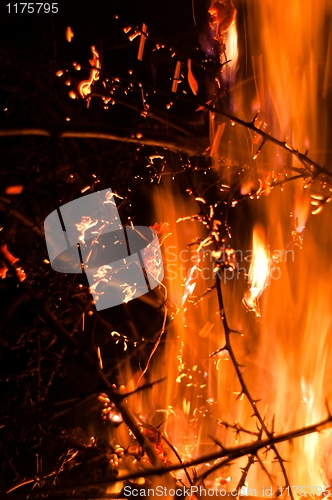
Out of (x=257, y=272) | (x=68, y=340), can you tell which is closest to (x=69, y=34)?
(x=257, y=272)

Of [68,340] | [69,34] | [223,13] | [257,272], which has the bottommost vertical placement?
[68,340]

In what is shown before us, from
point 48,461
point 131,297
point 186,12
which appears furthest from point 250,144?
point 48,461

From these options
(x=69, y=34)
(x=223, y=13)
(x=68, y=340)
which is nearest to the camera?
(x=68, y=340)

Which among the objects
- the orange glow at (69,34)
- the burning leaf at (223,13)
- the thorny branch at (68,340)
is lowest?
the thorny branch at (68,340)

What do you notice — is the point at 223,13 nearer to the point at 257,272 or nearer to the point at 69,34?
the point at 69,34

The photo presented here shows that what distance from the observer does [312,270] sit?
4379 millimetres

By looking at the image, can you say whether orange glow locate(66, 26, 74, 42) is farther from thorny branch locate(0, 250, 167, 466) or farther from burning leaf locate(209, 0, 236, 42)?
thorny branch locate(0, 250, 167, 466)

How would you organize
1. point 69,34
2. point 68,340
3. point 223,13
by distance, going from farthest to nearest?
point 69,34
point 223,13
point 68,340

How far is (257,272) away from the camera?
4043mm

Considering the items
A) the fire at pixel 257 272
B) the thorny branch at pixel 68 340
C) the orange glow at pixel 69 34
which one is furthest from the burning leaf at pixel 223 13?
the thorny branch at pixel 68 340

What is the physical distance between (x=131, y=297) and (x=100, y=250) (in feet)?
2.50

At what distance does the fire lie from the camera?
3.77 metres

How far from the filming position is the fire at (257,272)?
3771mm

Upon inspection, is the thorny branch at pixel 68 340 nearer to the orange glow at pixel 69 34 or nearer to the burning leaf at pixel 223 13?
the burning leaf at pixel 223 13
